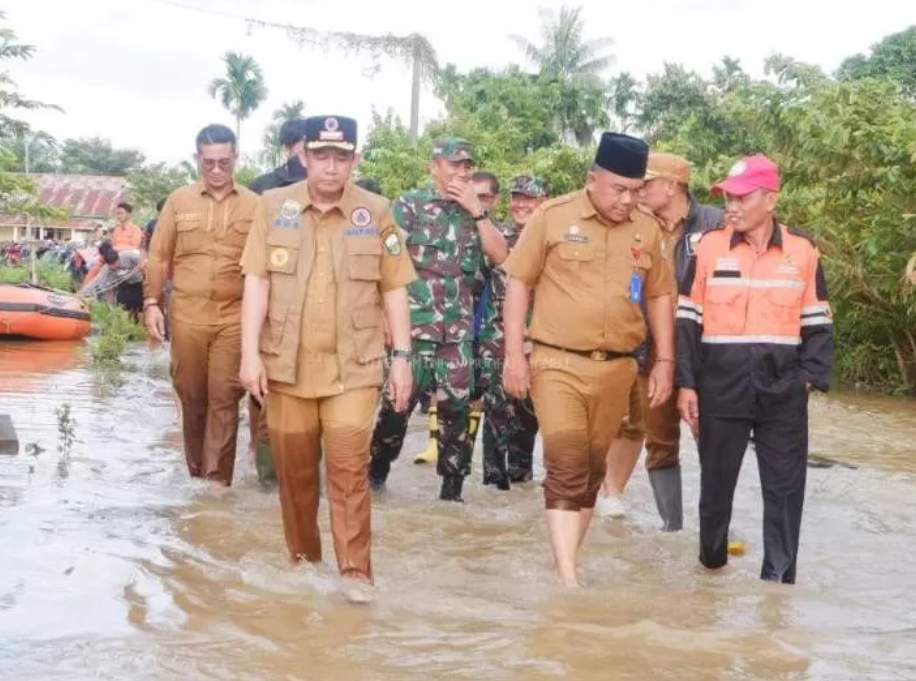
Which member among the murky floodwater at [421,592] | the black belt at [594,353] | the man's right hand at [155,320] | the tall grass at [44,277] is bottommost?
the murky floodwater at [421,592]

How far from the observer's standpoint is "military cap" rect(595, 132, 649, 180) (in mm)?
5805

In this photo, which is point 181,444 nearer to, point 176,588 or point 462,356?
point 462,356

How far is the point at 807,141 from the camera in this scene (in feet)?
45.5

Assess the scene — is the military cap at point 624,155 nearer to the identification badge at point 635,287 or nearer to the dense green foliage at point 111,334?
the identification badge at point 635,287

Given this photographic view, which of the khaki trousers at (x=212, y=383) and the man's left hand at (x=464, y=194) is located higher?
the man's left hand at (x=464, y=194)

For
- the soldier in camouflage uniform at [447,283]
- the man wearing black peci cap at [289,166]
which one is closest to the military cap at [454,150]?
the soldier in camouflage uniform at [447,283]

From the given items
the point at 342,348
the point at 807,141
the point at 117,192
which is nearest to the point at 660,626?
the point at 342,348

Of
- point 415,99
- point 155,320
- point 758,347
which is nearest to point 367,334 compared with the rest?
point 758,347

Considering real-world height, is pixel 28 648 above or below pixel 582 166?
below

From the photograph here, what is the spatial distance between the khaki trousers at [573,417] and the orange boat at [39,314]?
1217cm

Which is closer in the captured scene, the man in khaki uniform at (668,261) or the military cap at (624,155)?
the military cap at (624,155)

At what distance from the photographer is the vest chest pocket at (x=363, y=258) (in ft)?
18.2

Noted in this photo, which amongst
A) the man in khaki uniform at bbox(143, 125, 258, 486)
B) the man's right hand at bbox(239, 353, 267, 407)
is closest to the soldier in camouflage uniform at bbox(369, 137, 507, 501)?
the man in khaki uniform at bbox(143, 125, 258, 486)

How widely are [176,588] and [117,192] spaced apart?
66632 mm
